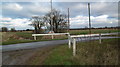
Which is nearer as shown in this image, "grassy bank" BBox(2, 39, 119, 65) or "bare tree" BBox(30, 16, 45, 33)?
"grassy bank" BBox(2, 39, 119, 65)

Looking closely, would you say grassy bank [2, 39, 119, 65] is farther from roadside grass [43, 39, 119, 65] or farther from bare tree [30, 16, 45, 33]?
bare tree [30, 16, 45, 33]

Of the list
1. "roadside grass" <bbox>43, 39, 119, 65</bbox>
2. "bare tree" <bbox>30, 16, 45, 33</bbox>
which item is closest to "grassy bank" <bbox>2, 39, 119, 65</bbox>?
"roadside grass" <bbox>43, 39, 119, 65</bbox>

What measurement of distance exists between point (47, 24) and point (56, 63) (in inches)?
1422

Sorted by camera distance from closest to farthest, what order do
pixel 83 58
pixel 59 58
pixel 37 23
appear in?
pixel 59 58 → pixel 83 58 → pixel 37 23

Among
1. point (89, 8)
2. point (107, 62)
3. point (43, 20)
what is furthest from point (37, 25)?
point (107, 62)

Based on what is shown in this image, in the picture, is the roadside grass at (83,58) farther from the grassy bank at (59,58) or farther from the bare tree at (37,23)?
the bare tree at (37,23)

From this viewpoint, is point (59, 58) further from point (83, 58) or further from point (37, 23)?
point (37, 23)

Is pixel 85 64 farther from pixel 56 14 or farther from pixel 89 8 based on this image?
pixel 56 14

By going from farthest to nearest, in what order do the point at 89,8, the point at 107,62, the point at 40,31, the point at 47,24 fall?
the point at 47,24 → the point at 40,31 → the point at 89,8 → the point at 107,62

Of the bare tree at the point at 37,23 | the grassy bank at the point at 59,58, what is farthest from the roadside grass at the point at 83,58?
the bare tree at the point at 37,23

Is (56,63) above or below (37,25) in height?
below

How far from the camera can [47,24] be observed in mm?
40750

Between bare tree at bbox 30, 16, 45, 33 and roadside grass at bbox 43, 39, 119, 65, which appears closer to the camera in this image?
roadside grass at bbox 43, 39, 119, 65

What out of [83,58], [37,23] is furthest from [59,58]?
[37,23]
